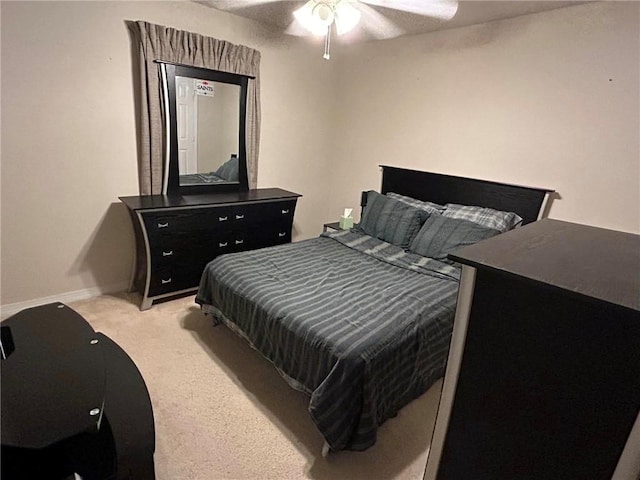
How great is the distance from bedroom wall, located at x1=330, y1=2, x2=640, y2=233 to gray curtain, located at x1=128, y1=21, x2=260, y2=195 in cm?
139

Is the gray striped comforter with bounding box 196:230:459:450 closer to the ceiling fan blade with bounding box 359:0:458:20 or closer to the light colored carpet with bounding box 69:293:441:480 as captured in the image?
the light colored carpet with bounding box 69:293:441:480

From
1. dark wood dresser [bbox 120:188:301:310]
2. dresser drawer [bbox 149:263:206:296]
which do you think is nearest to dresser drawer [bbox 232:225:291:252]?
dark wood dresser [bbox 120:188:301:310]

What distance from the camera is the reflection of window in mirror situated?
2975mm

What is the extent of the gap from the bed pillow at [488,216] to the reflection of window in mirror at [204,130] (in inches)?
77.1

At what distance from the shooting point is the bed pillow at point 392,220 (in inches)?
118

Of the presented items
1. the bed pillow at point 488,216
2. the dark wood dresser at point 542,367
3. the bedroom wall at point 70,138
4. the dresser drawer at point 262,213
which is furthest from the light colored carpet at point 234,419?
the bed pillow at point 488,216

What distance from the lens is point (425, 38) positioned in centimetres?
328

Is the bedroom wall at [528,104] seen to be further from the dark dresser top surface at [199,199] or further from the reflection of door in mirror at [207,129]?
the reflection of door in mirror at [207,129]

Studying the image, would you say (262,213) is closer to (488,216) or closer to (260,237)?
(260,237)

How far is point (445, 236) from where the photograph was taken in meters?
2.74

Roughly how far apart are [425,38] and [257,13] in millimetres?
1484

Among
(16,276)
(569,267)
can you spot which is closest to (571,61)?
(569,267)

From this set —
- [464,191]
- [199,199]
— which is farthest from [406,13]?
[199,199]

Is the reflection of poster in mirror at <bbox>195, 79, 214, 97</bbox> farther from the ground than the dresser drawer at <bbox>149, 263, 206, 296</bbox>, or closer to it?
farther from the ground
